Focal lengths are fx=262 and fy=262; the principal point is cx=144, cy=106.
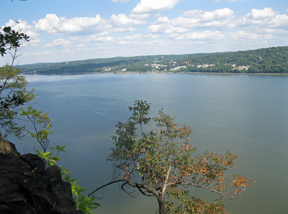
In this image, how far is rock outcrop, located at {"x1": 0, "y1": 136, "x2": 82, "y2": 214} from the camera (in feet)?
7.46

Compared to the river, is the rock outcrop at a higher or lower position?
higher

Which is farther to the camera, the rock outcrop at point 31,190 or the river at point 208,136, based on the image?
the river at point 208,136

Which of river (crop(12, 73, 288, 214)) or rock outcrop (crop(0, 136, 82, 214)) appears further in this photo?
river (crop(12, 73, 288, 214))

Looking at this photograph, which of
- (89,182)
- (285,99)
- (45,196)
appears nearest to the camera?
(45,196)

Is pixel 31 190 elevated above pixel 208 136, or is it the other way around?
pixel 31 190

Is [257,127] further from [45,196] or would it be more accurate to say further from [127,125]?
[45,196]

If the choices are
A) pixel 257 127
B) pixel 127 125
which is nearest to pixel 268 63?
pixel 257 127

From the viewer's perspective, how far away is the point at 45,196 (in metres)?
2.37

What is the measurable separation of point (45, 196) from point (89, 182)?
8.38m

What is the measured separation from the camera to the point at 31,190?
238 cm

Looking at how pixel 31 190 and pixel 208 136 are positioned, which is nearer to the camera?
pixel 31 190

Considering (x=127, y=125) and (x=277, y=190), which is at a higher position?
(x=127, y=125)

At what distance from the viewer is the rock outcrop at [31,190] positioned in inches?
89.5

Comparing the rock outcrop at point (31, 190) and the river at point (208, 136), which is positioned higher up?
the rock outcrop at point (31, 190)
